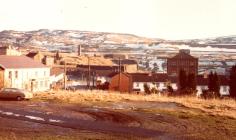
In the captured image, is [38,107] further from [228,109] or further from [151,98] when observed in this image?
[228,109]

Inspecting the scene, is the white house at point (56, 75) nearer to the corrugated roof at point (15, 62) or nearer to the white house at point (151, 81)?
the white house at point (151, 81)

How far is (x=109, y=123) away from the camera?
22469mm

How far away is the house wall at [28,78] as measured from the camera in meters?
64.7

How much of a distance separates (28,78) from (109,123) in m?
52.2

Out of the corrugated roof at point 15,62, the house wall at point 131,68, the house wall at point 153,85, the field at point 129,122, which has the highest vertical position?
the corrugated roof at point 15,62

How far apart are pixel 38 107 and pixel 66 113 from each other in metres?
4.28

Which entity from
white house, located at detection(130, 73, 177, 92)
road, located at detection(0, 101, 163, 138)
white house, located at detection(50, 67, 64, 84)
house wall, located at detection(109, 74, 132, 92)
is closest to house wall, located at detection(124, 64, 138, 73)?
white house, located at detection(50, 67, 64, 84)

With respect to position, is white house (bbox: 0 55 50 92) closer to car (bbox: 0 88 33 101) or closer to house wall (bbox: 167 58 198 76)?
car (bbox: 0 88 33 101)

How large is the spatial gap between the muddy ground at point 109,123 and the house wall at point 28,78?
34.2m

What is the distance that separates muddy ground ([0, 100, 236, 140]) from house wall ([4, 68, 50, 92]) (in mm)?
34184

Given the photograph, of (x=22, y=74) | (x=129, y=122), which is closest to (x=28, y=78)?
(x=22, y=74)

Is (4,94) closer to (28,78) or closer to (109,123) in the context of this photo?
(109,123)

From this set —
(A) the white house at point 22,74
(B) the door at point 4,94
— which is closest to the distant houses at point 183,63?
(A) the white house at point 22,74

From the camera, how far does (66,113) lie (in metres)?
26.6
